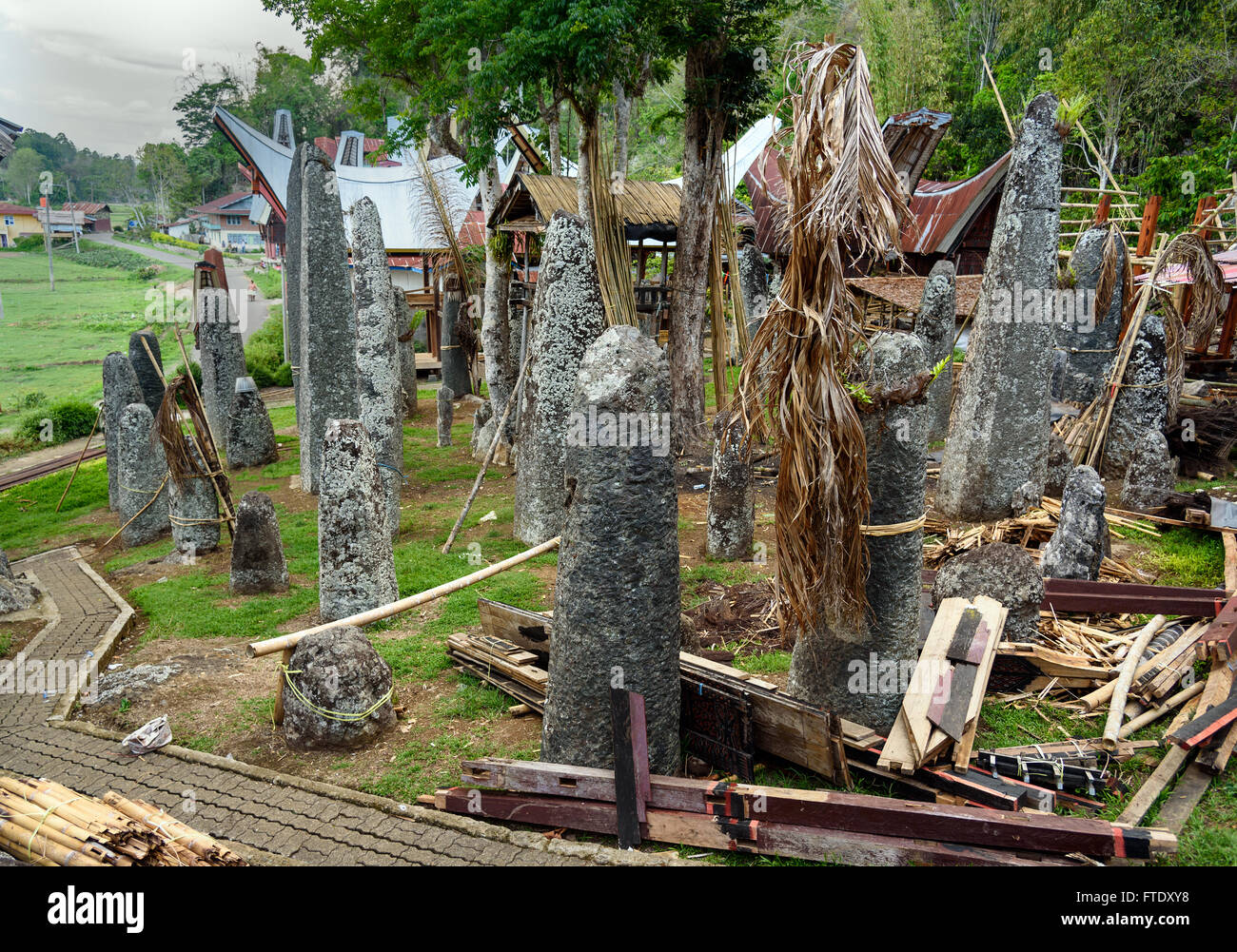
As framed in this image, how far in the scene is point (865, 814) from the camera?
4.46 meters

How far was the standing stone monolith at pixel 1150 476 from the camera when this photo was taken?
32.8 ft

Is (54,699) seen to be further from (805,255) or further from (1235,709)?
(1235,709)

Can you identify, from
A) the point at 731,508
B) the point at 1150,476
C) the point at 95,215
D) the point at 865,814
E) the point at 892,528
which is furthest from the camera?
the point at 95,215

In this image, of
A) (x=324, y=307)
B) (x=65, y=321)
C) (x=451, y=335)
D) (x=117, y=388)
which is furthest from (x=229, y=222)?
(x=324, y=307)

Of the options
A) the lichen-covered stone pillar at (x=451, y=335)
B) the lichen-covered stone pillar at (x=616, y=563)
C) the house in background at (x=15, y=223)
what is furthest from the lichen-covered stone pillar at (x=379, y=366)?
the house in background at (x=15, y=223)

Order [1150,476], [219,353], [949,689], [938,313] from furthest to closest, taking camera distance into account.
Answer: [219,353], [938,313], [1150,476], [949,689]

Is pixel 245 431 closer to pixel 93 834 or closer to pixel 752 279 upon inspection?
pixel 752 279

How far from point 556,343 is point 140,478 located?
6342mm

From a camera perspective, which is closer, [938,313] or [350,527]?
[350,527]

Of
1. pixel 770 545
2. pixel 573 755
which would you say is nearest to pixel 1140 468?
pixel 770 545

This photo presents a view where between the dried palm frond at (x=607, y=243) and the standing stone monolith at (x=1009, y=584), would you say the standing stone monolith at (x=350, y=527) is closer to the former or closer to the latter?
the dried palm frond at (x=607, y=243)

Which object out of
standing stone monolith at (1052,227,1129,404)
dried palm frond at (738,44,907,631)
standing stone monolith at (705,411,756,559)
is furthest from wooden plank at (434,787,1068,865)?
standing stone monolith at (1052,227,1129,404)

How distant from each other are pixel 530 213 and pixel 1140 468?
10.1 meters

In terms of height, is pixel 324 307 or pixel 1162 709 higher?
pixel 324 307
